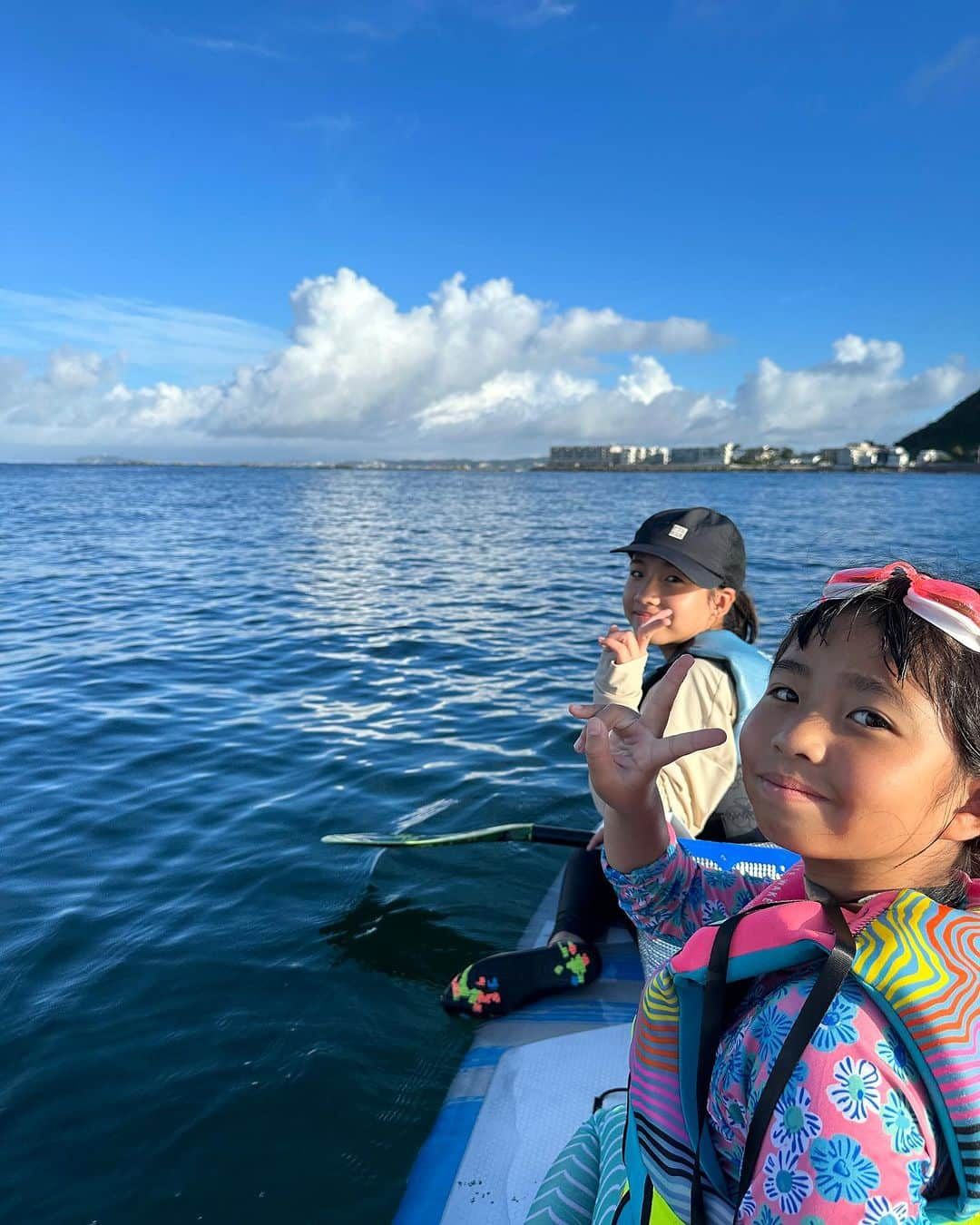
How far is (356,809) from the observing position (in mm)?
7621

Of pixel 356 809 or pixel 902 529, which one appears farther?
pixel 902 529

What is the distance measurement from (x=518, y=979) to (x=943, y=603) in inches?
144

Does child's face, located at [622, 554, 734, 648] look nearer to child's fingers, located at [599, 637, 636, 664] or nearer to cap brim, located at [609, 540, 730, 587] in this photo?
cap brim, located at [609, 540, 730, 587]

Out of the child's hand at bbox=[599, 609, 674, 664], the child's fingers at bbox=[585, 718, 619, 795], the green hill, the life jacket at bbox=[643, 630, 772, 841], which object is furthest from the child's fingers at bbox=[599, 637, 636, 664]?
the green hill

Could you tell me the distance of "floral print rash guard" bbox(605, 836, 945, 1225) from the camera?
1343mm

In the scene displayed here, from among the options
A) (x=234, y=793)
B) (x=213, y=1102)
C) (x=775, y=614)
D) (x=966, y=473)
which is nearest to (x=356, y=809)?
(x=234, y=793)

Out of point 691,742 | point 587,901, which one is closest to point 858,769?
point 691,742

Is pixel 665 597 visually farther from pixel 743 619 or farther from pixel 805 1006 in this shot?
pixel 805 1006

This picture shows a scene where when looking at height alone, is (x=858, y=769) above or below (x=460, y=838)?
above

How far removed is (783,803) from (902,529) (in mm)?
46179

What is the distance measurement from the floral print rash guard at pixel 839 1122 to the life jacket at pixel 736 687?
84.3 inches

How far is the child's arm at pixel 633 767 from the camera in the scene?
212 centimetres

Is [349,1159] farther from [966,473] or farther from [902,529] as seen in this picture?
[966,473]

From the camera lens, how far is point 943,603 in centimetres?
159
